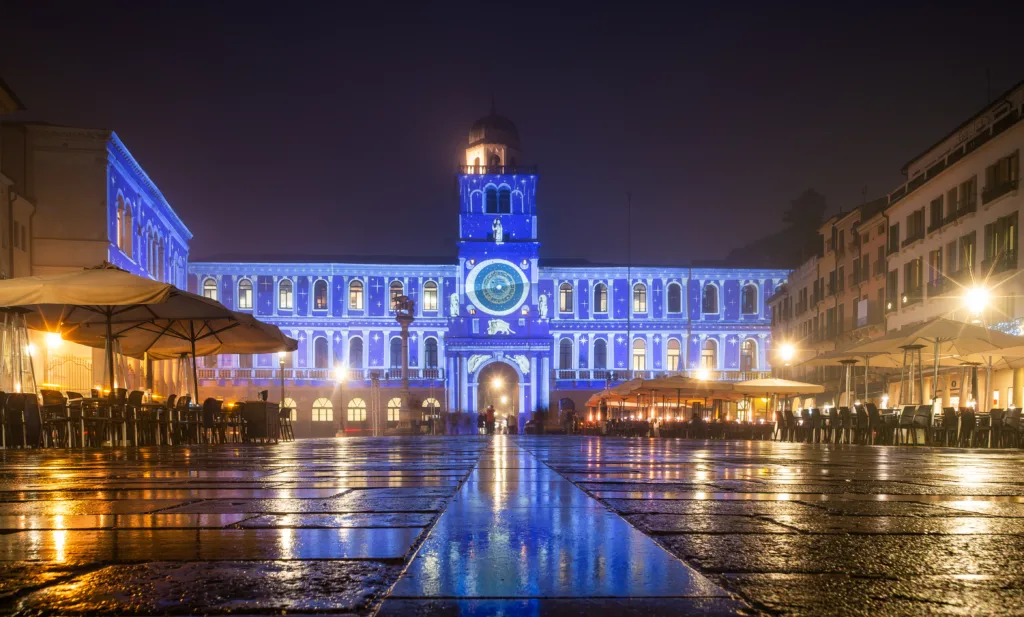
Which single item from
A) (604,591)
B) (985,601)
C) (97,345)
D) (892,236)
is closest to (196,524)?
(604,591)

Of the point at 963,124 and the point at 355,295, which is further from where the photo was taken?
A: the point at 355,295

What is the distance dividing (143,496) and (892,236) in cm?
3829

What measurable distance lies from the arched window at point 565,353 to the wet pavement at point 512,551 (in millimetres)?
63047

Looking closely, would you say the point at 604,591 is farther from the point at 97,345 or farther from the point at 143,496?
the point at 97,345

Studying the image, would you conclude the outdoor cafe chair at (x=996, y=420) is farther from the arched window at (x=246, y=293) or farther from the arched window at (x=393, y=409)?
the arched window at (x=246, y=293)

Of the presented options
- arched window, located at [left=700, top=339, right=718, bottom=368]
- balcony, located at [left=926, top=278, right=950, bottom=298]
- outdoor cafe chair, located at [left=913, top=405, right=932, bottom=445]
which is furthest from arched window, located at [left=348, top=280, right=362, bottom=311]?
outdoor cafe chair, located at [left=913, top=405, right=932, bottom=445]

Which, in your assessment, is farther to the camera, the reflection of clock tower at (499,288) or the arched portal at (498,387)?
the arched portal at (498,387)

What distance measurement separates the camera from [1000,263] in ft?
90.1

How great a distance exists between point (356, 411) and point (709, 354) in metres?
24.5

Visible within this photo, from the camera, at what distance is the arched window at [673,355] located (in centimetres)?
6675

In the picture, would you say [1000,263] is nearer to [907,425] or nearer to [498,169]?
[907,425]

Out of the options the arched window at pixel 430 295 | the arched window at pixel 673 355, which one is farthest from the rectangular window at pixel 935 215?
the arched window at pixel 430 295

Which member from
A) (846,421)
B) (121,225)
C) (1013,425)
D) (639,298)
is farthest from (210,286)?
(1013,425)

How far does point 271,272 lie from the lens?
6538cm
